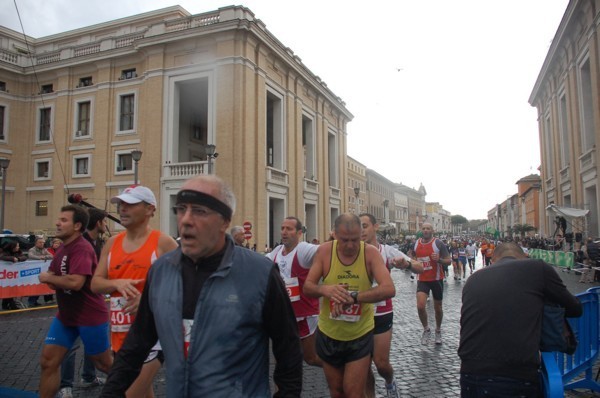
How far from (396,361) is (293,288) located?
2503 millimetres

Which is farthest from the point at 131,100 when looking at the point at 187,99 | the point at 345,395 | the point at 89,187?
the point at 345,395

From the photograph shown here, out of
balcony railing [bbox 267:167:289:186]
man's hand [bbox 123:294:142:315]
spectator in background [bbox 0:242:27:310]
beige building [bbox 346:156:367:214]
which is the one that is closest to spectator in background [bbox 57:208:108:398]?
man's hand [bbox 123:294:142:315]

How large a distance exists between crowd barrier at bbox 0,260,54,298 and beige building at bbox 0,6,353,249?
47.7 feet

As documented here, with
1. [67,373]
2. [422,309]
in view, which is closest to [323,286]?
[67,373]

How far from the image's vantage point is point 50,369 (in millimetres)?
3908

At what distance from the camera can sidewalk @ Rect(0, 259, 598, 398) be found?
17.2 feet

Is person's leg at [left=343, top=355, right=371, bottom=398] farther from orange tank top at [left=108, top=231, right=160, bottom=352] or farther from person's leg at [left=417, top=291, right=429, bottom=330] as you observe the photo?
person's leg at [left=417, top=291, right=429, bottom=330]

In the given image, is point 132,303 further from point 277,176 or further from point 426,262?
point 277,176

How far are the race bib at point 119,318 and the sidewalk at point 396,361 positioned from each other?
1959 mm

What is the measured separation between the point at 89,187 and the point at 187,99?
31.8ft

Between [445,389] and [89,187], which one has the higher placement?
[89,187]

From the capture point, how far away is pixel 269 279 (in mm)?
2158

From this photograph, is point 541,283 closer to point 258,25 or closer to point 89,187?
point 258,25

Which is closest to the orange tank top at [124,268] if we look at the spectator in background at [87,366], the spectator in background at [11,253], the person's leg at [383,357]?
the spectator in background at [87,366]
